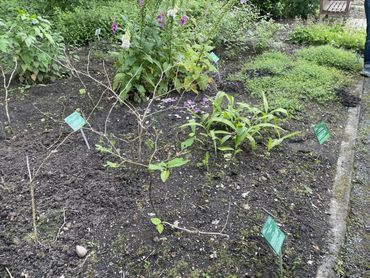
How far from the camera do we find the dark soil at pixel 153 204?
6.45ft

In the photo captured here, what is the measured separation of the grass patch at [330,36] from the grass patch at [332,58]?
0.48m

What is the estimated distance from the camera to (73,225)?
215 centimetres

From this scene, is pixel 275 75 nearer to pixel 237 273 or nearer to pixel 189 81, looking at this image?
pixel 189 81

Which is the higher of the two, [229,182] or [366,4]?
[366,4]

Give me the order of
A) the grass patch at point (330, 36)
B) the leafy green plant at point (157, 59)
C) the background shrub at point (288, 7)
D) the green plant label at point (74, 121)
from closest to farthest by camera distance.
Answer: the green plant label at point (74, 121)
the leafy green plant at point (157, 59)
the grass patch at point (330, 36)
the background shrub at point (288, 7)

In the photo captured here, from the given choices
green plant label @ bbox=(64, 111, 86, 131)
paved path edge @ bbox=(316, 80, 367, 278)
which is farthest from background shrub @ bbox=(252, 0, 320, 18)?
green plant label @ bbox=(64, 111, 86, 131)

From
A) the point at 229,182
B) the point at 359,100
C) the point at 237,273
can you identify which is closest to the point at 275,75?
the point at 359,100

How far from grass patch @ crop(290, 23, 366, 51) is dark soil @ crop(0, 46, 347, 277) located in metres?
2.59

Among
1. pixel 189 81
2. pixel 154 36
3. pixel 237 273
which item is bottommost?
pixel 237 273

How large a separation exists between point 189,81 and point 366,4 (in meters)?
2.62

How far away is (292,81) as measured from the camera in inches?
161

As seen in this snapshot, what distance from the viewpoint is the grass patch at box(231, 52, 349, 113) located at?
374cm

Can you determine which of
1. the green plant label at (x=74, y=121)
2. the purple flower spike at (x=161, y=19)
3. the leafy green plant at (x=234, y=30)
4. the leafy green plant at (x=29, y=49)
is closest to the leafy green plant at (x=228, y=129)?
the green plant label at (x=74, y=121)

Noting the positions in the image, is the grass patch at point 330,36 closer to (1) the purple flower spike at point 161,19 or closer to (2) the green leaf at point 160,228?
(1) the purple flower spike at point 161,19
